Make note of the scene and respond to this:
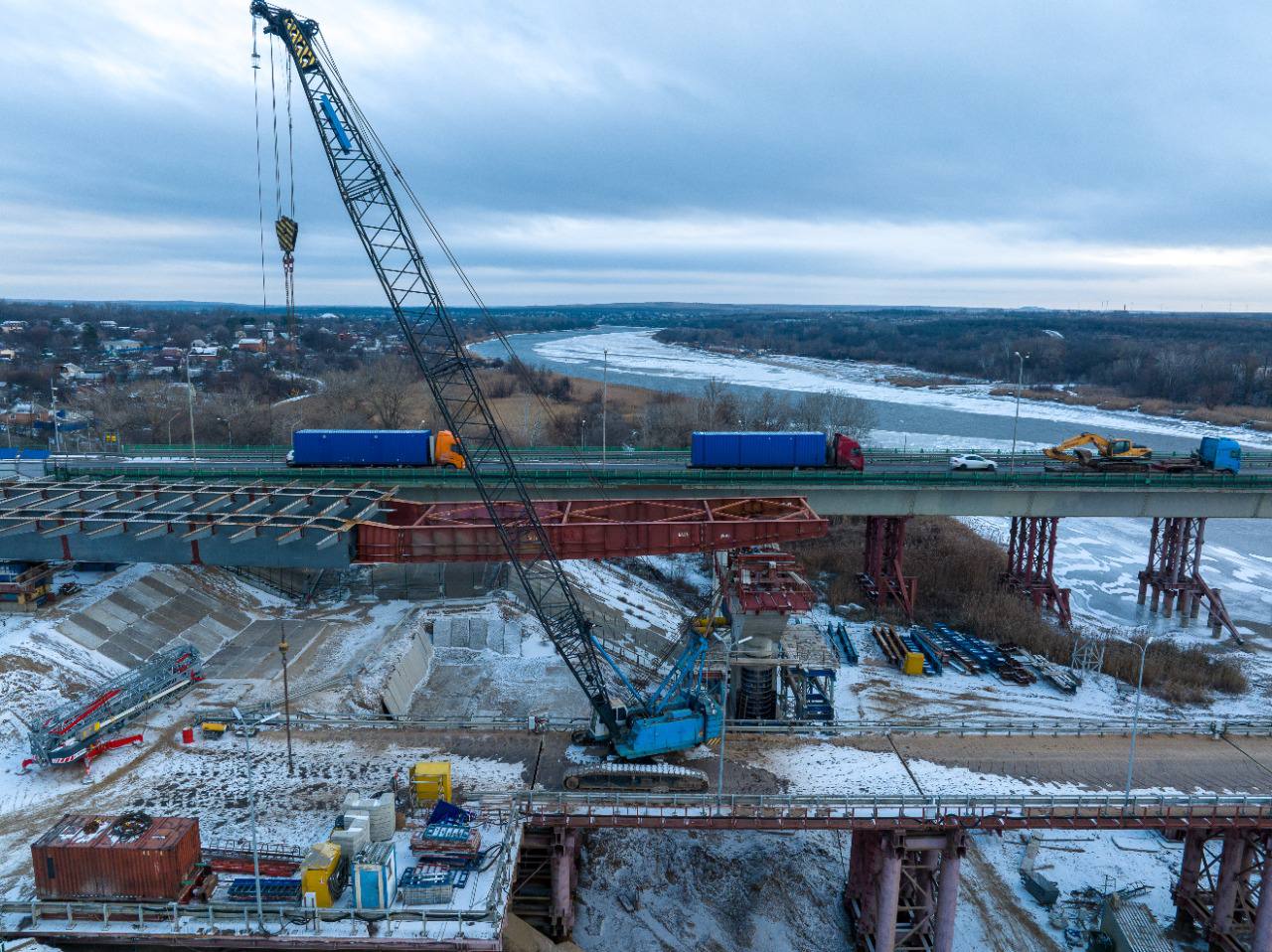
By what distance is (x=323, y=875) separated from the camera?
22.0m

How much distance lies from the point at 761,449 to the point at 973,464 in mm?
14247

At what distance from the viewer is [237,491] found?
129ft

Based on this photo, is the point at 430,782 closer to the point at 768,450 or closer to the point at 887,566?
the point at 768,450

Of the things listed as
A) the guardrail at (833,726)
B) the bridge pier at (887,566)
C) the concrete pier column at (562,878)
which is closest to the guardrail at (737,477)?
the bridge pier at (887,566)

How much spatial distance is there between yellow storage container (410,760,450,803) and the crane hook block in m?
24.0

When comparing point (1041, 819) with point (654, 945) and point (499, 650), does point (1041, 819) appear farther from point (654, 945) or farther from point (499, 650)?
point (499, 650)

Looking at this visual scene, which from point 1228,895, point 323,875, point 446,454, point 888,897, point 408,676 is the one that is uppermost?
point 446,454

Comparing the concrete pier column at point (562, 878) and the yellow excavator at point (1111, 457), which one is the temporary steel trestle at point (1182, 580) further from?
the concrete pier column at point (562, 878)

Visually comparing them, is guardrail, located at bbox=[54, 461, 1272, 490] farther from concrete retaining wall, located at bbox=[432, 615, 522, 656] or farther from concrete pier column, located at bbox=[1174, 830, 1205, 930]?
concrete pier column, located at bbox=[1174, 830, 1205, 930]

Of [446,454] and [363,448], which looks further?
[363,448]

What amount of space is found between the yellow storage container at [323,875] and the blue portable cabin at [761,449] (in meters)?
36.8

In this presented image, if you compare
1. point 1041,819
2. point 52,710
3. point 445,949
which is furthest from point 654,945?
point 52,710

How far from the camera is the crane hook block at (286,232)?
36.6 meters

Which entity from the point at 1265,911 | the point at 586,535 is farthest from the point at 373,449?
the point at 1265,911
